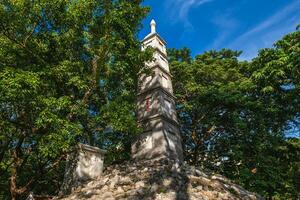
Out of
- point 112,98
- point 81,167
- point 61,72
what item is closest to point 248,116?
point 112,98

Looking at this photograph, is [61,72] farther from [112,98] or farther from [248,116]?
[248,116]

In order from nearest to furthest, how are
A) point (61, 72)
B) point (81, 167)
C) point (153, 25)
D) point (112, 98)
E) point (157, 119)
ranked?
1. point (61, 72)
2. point (81, 167)
3. point (112, 98)
4. point (157, 119)
5. point (153, 25)

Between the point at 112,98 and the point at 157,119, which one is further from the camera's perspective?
the point at 157,119

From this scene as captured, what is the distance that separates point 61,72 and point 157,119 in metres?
6.97

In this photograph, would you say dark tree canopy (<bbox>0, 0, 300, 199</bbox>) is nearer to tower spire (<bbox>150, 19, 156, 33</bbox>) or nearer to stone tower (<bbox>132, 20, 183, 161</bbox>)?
stone tower (<bbox>132, 20, 183, 161</bbox>)

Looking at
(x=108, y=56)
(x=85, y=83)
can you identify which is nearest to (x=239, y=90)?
(x=108, y=56)

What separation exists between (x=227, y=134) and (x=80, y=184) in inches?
504

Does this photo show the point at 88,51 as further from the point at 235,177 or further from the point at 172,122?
the point at 235,177

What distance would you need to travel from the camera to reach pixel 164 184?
1153cm

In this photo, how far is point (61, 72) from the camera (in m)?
13.5

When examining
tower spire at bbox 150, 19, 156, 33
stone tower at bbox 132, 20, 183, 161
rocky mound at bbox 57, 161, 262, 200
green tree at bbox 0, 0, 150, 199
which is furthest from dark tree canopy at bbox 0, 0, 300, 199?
tower spire at bbox 150, 19, 156, 33

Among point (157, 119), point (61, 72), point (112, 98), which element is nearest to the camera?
point (61, 72)

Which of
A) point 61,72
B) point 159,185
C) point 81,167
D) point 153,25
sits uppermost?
point 153,25

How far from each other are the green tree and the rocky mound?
2045 mm
